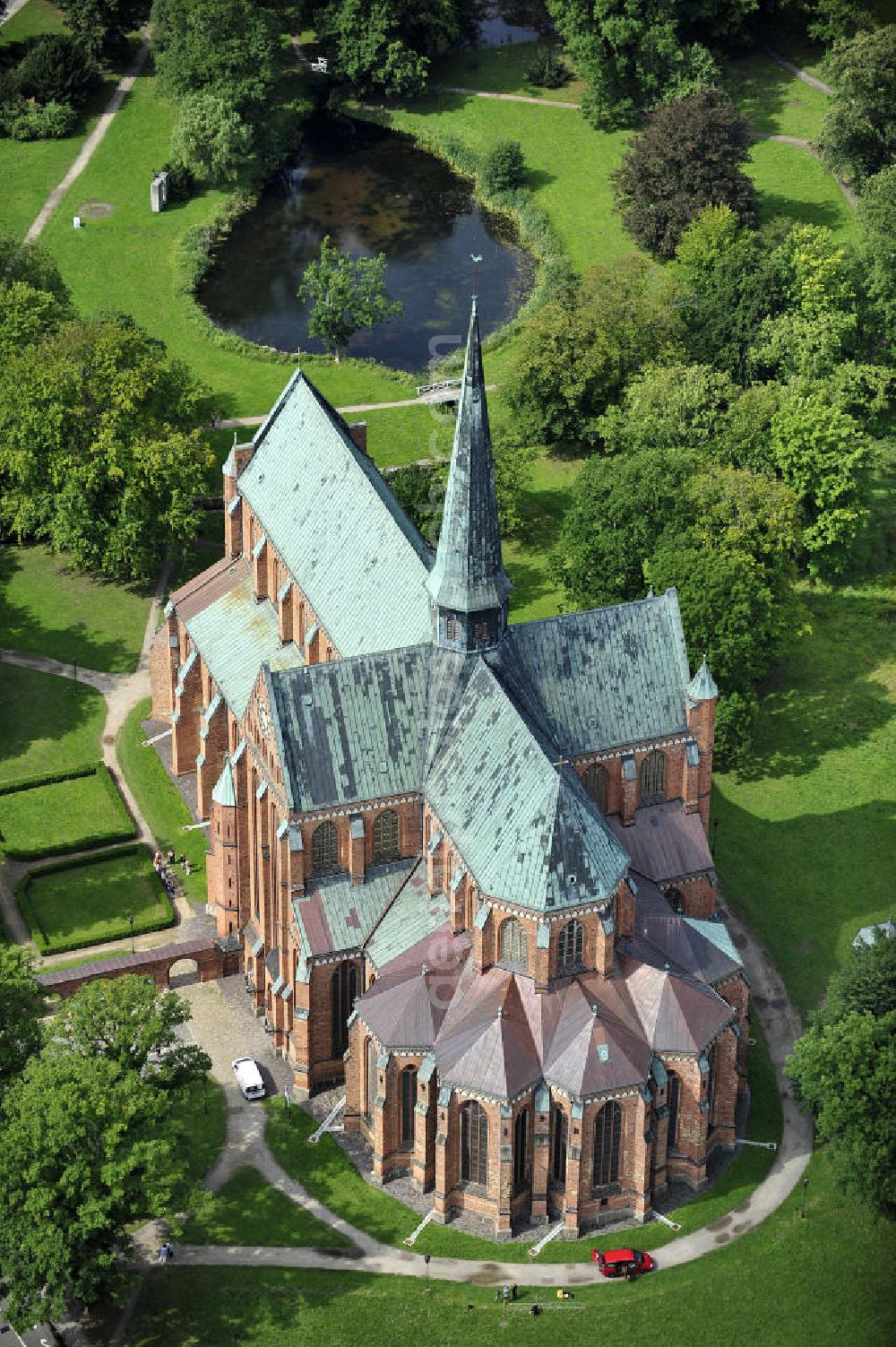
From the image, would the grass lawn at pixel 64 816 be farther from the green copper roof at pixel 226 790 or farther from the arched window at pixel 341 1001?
the arched window at pixel 341 1001

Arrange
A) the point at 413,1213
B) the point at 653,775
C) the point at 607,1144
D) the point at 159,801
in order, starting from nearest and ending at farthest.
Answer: the point at 607,1144, the point at 413,1213, the point at 653,775, the point at 159,801

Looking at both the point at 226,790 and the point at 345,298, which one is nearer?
the point at 226,790

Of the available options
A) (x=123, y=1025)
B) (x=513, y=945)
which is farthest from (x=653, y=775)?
(x=123, y=1025)

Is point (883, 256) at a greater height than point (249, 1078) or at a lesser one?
greater

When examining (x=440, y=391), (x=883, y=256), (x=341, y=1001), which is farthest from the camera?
(x=440, y=391)

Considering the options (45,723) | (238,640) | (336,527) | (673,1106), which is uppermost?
(336,527)

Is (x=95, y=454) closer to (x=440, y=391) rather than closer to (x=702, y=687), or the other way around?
(x=440, y=391)
